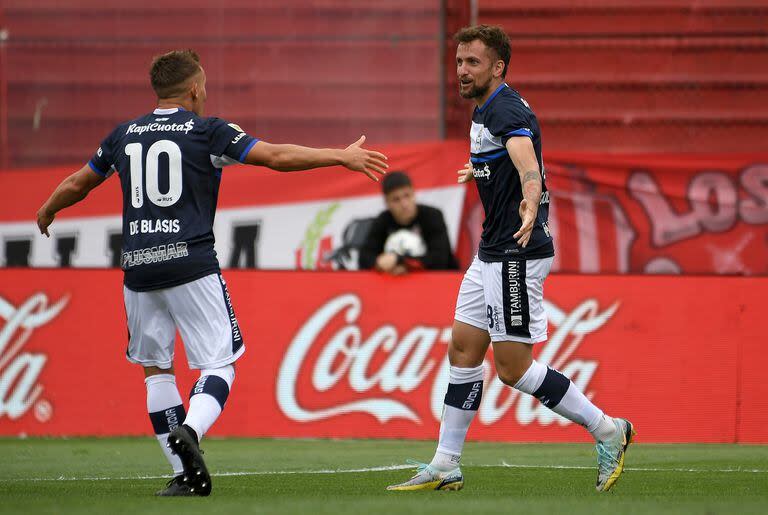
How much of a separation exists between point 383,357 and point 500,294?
144 inches

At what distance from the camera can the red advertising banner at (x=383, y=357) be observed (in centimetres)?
962

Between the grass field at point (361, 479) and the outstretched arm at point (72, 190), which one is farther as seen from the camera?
the outstretched arm at point (72, 190)

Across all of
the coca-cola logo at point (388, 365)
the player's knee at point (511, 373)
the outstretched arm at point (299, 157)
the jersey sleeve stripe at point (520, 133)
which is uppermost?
the jersey sleeve stripe at point (520, 133)

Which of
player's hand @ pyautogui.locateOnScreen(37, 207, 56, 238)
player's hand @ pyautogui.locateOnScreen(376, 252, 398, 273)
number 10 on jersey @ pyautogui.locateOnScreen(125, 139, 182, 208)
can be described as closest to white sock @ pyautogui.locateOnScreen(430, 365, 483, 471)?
number 10 on jersey @ pyautogui.locateOnScreen(125, 139, 182, 208)

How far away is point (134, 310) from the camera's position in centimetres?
614

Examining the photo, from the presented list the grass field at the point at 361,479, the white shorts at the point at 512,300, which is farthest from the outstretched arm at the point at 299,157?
the grass field at the point at 361,479

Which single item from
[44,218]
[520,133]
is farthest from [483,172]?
[44,218]

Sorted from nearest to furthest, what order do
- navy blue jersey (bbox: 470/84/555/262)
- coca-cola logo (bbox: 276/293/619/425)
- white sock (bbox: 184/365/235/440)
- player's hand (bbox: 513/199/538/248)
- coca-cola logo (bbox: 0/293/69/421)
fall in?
white sock (bbox: 184/365/235/440)
player's hand (bbox: 513/199/538/248)
navy blue jersey (bbox: 470/84/555/262)
coca-cola logo (bbox: 276/293/619/425)
coca-cola logo (bbox: 0/293/69/421)

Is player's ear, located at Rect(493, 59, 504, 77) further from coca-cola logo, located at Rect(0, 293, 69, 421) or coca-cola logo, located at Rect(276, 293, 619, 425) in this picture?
coca-cola logo, located at Rect(0, 293, 69, 421)

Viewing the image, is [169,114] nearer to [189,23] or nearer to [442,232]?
[442,232]

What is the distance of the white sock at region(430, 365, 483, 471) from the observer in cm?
646

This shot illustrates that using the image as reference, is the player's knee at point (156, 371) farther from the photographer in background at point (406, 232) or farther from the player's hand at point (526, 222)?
the photographer in background at point (406, 232)

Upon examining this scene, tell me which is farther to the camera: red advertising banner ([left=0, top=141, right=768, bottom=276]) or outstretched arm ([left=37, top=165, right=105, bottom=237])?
red advertising banner ([left=0, top=141, right=768, bottom=276])

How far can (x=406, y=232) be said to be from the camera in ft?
35.4
